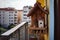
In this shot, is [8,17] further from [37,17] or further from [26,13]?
[37,17]

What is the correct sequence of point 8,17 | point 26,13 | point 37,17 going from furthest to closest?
1. point 8,17
2. point 26,13
3. point 37,17

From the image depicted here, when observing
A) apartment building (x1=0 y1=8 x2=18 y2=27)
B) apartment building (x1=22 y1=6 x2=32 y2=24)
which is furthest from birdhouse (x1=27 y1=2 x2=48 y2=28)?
apartment building (x1=0 y1=8 x2=18 y2=27)

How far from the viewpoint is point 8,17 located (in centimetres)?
300

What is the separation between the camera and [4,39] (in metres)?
1.41

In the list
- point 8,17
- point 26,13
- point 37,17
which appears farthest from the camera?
point 8,17

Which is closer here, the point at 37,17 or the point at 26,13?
the point at 37,17

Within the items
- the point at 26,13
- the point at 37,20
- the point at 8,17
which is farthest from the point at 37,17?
the point at 8,17

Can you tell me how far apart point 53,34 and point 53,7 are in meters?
0.31

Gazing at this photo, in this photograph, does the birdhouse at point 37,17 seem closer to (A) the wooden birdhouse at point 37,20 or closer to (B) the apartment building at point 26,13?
(A) the wooden birdhouse at point 37,20

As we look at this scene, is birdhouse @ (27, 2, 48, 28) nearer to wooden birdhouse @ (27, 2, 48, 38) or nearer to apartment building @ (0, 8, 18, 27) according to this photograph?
wooden birdhouse @ (27, 2, 48, 38)

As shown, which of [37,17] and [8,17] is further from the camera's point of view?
[8,17]

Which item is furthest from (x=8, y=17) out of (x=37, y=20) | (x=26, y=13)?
(x=37, y=20)

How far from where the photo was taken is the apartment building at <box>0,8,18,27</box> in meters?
2.96

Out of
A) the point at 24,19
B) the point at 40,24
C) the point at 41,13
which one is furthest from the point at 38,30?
the point at 24,19
